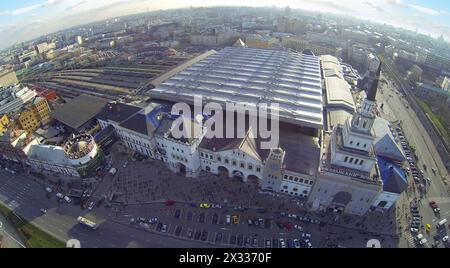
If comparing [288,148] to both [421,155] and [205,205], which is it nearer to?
[205,205]

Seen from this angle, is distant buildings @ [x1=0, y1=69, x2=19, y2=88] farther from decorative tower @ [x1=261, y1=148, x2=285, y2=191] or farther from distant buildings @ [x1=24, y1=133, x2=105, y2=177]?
decorative tower @ [x1=261, y1=148, x2=285, y2=191]

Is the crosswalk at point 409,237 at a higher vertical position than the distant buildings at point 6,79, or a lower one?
lower

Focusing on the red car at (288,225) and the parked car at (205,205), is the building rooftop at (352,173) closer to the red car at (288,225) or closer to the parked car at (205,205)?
the red car at (288,225)

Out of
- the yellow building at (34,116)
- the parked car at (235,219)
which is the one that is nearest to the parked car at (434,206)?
the parked car at (235,219)

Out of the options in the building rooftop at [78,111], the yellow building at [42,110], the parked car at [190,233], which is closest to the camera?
the parked car at [190,233]

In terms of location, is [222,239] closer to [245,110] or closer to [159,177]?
[159,177]
